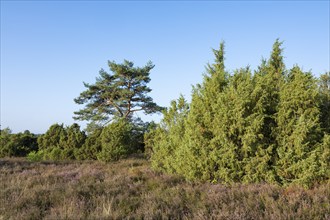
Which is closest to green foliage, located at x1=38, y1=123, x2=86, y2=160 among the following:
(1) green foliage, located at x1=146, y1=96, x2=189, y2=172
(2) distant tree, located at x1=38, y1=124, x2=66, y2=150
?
(2) distant tree, located at x1=38, y1=124, x2=66, y2=150

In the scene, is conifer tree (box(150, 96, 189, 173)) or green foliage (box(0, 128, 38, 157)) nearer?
conifer tree (box(150, 96, 189, 173))

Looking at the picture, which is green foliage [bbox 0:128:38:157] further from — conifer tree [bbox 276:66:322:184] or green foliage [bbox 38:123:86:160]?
conifer tree [bbox 276:66:322:184]

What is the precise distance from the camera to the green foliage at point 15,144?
2144 centimetres

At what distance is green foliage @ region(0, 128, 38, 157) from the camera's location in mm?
21438

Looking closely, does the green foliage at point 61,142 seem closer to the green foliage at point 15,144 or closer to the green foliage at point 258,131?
the green foliage at point 15,144

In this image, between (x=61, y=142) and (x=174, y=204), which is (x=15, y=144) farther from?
(x=174, y=204)

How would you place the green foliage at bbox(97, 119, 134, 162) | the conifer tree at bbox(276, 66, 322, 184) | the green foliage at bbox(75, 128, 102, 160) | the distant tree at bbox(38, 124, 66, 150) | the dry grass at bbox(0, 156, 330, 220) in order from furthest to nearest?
the distant tree at bbox(38, 124, 66, 150) < the green foliage at bbox(75, 128, 102, 160) < the green foliage at bbox(97, 119, 134, 162) < the conifer tree at bbox(276, 66, 322, 184) < the dry grass at bbox(0, 156, 330, 220)

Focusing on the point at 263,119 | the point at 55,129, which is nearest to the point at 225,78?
the point at 263,119

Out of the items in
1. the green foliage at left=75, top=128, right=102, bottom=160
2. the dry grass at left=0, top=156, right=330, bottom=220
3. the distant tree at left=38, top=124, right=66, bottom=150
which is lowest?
the dry grass at left=0, top=156, right=330, bottom=220

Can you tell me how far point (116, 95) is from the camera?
28953mm

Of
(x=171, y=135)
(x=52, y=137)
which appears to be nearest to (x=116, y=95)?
(x=52, y=137)

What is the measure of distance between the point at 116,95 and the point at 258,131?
75.2ft

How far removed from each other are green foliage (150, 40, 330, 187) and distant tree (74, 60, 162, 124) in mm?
20374

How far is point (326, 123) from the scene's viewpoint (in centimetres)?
779
